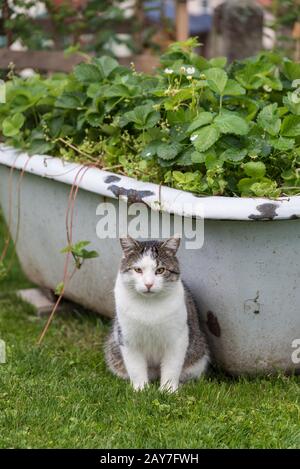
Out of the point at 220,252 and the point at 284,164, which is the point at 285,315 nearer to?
the point at 220,252

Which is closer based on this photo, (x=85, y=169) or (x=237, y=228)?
(x=237, y=228)

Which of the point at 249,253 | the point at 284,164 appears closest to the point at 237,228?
the point at 249,253

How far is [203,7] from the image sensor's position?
998cm

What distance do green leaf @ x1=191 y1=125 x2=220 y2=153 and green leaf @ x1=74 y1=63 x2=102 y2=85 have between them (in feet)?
2.76

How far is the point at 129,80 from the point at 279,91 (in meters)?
0.65

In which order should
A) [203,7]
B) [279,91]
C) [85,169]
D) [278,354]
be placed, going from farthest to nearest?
[203,7] < [279,91] < [85,169] < [278,354]

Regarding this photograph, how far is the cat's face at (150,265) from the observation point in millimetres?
2756

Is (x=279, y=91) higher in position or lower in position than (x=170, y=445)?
higher

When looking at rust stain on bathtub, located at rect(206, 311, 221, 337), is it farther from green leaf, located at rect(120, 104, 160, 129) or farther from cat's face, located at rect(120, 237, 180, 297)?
green leaf, located at rect(120, 104, 160, 129)

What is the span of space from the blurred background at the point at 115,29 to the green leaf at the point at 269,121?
5.51 feet

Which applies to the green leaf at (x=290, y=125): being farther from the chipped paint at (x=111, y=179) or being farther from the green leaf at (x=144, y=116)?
the chipped paint at (x=111, y=179)

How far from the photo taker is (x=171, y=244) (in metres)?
2.84

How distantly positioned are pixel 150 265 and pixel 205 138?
0.49 metres
